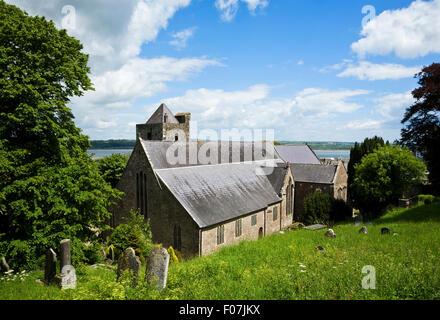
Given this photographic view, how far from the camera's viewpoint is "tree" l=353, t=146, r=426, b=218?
3125 cm

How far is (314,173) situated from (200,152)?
1724cm

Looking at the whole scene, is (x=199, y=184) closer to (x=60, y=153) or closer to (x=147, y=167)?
(x=147, y=167)

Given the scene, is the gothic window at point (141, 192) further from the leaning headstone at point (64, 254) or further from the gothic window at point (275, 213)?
the gothic window at point (275, 213)

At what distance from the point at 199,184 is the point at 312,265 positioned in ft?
50.4

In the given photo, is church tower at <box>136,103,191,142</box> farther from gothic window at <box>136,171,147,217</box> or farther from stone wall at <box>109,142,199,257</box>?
gothic window at <box>136,171,147,217</box>

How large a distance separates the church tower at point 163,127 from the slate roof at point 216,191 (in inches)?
628

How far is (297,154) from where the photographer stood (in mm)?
51562

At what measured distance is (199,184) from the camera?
24734 mm

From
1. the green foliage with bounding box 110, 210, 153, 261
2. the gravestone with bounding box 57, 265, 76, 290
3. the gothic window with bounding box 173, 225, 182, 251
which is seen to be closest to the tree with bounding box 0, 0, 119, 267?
the green foliage with bounding box 110, 210, 153, 261

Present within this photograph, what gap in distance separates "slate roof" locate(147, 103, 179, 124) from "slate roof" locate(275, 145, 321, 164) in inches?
803

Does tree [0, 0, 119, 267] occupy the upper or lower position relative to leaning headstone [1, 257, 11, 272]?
upper

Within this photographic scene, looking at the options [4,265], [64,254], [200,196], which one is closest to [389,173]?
[200,196]
